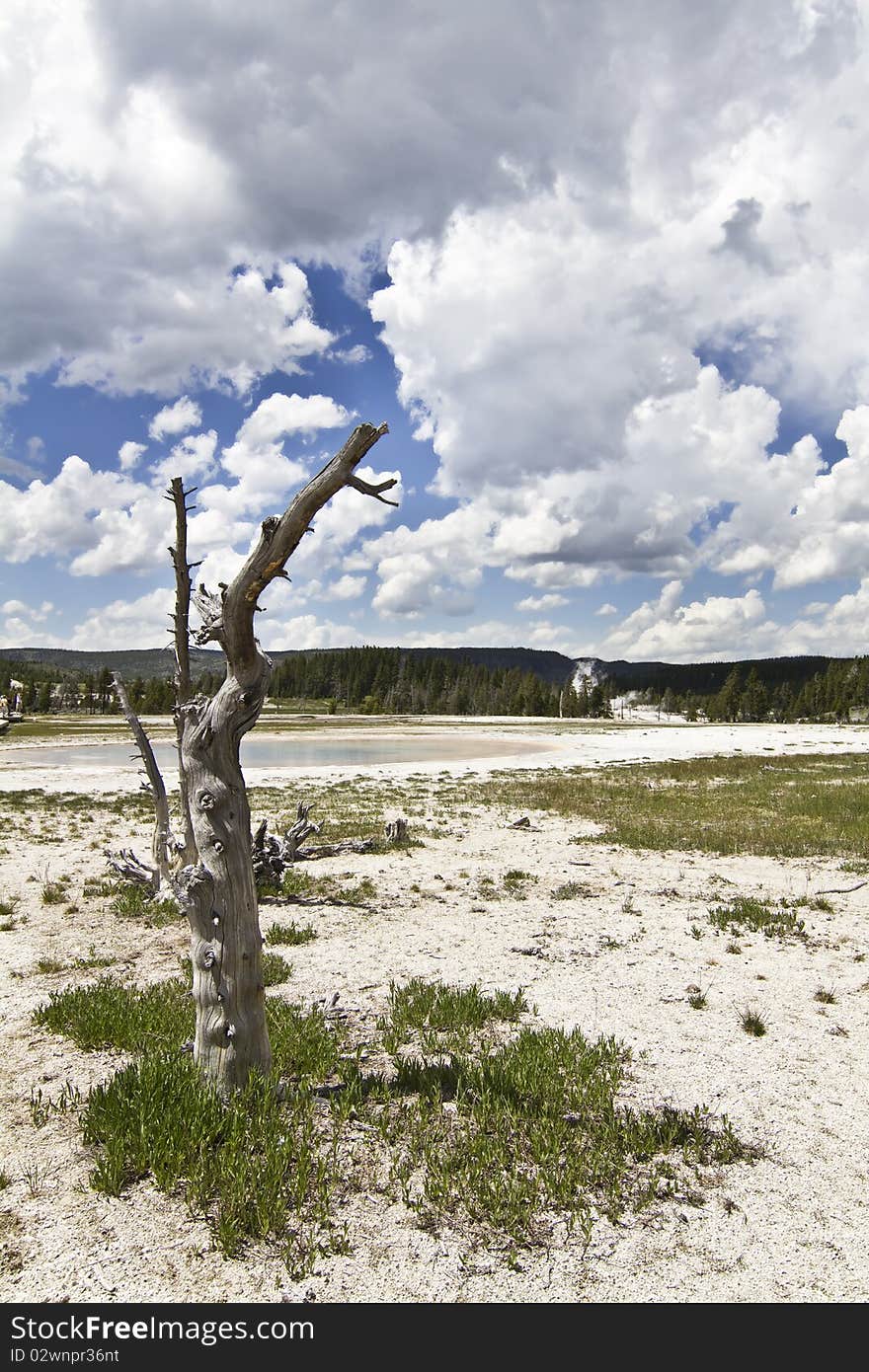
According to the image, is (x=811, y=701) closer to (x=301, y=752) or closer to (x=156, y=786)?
(x=301, y=752)

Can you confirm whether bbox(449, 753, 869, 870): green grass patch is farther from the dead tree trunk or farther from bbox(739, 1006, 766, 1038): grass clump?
the dead tree trunk

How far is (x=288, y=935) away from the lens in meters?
10.8

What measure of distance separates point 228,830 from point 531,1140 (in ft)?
10.4

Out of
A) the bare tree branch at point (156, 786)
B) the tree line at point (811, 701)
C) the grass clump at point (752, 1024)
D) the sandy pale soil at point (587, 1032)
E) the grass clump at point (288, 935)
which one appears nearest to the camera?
the sandy pale soil at point (587, 1032)

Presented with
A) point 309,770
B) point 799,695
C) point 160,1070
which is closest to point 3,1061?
point 160,1070

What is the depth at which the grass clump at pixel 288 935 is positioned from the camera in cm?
1064

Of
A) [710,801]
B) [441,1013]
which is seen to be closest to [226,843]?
[441,1013]

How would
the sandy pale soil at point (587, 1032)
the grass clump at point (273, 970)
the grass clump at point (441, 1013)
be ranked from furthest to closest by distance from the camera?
the grass clump at point (273, 970) < the grass clump at point (441, 1013) < the sandy pale soil at point (587, 1032)

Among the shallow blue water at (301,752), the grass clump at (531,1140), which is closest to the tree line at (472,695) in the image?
the shallow blue water at (301,752)

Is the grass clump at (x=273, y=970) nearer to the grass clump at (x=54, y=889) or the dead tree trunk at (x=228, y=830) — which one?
the dead tree trunk at (x=228, y=830)

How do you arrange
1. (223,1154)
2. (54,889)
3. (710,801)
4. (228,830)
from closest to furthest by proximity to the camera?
(223,1154) < (228,830) < (54,889) < (710,801)

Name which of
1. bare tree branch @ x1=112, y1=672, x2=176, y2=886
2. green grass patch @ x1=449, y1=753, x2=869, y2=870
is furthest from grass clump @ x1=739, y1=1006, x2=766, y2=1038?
green grass patch @ x1=449, y1=753, x2=869, y2=870

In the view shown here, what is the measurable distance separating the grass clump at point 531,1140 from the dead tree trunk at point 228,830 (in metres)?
1.28
